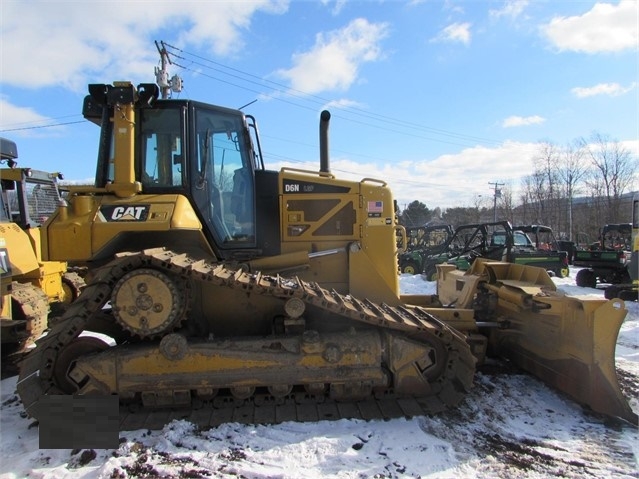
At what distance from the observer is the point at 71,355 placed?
395 centimetres

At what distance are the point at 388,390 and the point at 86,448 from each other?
262 cm

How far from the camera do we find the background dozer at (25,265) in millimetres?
5617

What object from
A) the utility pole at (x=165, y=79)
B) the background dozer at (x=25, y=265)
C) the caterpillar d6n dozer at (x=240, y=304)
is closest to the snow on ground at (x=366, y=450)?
the caterpillar d6n dozer at (x=240, y=304)

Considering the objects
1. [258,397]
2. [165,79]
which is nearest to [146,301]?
[258,397]

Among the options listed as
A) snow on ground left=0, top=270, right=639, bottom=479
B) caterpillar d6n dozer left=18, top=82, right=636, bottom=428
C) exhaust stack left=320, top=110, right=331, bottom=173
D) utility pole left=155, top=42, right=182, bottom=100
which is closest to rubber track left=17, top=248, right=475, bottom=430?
caterpillar d6n dozer left=18, top=82, right=636, bottom=428

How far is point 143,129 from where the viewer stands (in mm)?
4578

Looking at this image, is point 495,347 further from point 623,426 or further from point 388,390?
point 388,390

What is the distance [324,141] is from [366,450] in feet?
11.6

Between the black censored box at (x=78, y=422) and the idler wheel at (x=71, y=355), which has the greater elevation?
the idler wheel at (x=71, y=355)

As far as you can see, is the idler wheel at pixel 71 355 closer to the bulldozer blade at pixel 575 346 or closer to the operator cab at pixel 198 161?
the operator cab at pixel 198 161

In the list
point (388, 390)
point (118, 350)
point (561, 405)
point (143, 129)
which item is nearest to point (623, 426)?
point (561, 405)

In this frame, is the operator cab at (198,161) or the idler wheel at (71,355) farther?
the operator cab at (198,161)

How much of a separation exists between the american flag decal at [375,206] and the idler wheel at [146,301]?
7.72 ft

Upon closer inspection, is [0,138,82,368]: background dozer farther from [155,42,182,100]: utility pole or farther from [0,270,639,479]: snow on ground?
[155,42,182,100]: utility pole
